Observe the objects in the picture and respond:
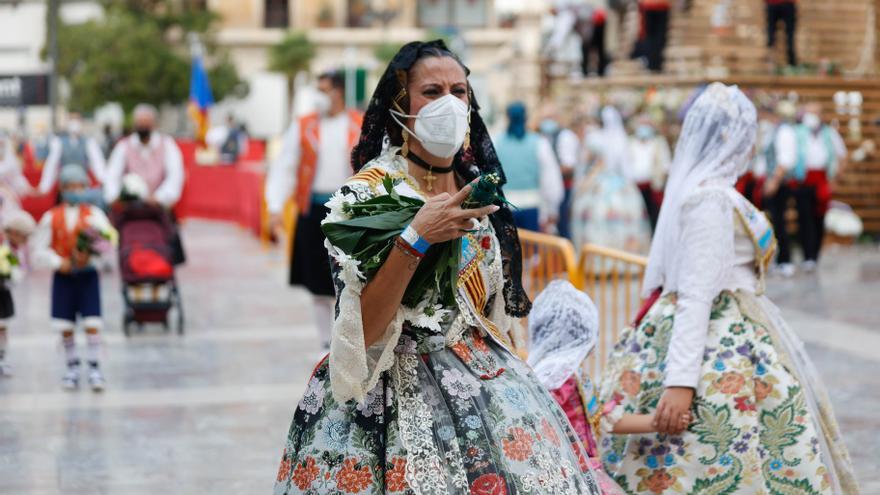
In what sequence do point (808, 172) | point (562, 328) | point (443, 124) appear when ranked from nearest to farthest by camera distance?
point (443, 124)
point (562, 328)
point (808, 172)

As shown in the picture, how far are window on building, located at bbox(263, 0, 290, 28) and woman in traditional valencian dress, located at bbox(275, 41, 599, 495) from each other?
191 ft

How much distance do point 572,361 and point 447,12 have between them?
59.7m

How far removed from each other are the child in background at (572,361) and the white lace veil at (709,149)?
0.37 m

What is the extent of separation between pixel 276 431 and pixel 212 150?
85.0ft

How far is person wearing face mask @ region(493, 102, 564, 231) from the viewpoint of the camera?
39.8 feet

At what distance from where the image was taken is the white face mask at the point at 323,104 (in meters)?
9.48

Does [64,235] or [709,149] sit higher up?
[709,149]

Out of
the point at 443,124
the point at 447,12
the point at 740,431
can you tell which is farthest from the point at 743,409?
the point at 447,12

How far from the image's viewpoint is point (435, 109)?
3836 mm

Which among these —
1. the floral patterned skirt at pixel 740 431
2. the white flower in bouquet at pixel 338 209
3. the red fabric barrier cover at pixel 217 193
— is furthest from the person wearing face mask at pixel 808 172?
the white flower in bouquet at pixel 338 209

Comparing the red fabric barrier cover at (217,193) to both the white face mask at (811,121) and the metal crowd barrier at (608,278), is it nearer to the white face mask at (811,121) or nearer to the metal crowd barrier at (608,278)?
the white face mask at (811,121)

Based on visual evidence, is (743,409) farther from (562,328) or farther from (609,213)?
(609,213)

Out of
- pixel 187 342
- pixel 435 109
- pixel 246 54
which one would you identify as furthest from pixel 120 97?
pixel 435 109

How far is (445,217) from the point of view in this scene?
357 cm
